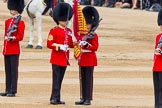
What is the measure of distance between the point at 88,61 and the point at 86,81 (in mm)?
364

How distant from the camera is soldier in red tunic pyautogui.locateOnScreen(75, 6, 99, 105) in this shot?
47.3 feet

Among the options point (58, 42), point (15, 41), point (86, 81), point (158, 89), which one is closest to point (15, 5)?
point (15, 41)

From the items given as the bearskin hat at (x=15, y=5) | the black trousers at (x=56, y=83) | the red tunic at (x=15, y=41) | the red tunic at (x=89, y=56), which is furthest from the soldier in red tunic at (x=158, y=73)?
the bearskin hat at (x=15, y=5)

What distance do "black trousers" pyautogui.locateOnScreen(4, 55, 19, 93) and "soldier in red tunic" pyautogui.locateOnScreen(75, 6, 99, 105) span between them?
1.40m

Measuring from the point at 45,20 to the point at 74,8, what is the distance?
16121 mm

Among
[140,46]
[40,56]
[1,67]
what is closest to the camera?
[1,67]

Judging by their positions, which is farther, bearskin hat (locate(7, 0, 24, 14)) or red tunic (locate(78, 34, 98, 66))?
bearskin hat (locate(7, 0, 24, 14))

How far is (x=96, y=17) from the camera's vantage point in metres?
14.6

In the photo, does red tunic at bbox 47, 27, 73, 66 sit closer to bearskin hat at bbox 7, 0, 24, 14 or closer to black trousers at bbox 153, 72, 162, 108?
bearskin hat at bbox 7, 0, 24, 14

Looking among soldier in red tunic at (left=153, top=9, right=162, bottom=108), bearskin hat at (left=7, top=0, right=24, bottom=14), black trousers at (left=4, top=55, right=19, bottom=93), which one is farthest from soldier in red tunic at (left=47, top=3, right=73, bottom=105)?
soldier in red tunic at (left=153, top=9, right=162, bottom=108)

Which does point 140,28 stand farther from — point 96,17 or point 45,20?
point 96,17

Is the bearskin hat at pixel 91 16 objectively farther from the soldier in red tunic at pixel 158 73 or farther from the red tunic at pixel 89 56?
the soldier in red tunic at pixel 158 73

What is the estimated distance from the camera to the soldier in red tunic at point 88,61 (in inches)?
568

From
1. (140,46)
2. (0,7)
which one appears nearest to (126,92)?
(140,46)
